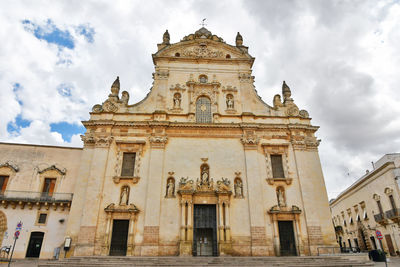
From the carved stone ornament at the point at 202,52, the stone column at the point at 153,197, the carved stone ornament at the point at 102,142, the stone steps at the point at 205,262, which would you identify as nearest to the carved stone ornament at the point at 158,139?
the stone column at the point at 153,197

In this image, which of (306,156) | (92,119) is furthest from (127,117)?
(306,156)

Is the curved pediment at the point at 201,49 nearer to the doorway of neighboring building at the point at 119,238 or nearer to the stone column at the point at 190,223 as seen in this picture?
the stone column at the point at 190,223

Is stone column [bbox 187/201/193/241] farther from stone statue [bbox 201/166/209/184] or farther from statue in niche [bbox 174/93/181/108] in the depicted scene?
statue in niche [bbox 174/93/181/108]

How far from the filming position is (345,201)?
3634cm

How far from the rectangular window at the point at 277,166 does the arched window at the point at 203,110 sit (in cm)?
600

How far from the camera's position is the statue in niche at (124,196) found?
18219 millimetres

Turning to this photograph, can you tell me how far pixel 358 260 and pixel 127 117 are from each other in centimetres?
1842

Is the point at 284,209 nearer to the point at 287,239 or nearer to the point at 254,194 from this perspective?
the point at 287,239

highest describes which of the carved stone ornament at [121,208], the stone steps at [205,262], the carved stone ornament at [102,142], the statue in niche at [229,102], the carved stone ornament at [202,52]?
the carved stone ornament at [202,52]

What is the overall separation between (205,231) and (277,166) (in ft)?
24.3

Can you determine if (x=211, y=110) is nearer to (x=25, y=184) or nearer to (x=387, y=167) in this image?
(x=25, y=184)

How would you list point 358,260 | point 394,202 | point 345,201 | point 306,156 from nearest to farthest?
point 358,260
point 306,156
point 394,202
point 345,201

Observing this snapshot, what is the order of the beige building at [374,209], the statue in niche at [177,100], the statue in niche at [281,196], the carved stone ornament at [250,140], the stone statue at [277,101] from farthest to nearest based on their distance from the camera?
1. the beige building at [374,209]
2. the stone statue at [277,101]
3. the statue in niche at [177,100]
4. the carved stone ornament at [250,140]
5. the statue in niche at [281,196]

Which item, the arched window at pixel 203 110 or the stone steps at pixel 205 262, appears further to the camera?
the arched window at pixel 203 110
